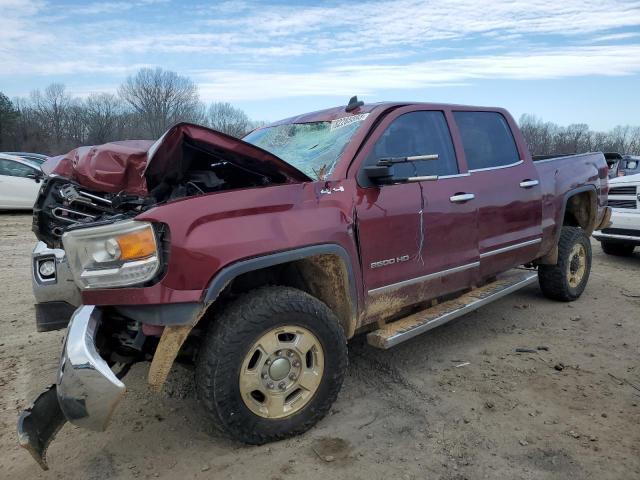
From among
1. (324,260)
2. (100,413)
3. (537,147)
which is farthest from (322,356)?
(537,147)

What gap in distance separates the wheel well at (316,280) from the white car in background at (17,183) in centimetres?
1190

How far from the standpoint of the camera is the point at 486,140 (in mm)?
4434

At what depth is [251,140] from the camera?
4.42m

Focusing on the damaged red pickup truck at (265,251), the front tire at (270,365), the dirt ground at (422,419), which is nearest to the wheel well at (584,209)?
the dirt ground at (422,419)

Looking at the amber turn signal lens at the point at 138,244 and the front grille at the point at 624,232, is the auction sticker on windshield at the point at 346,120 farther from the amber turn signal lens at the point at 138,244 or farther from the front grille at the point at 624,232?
the front grille at the point at 624,232

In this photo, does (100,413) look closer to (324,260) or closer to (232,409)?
(232,409)

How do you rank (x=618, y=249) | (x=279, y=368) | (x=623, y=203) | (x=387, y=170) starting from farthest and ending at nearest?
(x=618, y=249) → (x=623, y=203) → (x=387, y=170) → (x=279, y=368)

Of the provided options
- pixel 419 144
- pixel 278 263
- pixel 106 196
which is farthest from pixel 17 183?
pixel 278 263

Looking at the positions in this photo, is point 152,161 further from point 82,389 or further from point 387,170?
point 387,170

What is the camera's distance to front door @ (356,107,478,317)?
329cm

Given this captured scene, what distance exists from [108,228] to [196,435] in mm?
1354

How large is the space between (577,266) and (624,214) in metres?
2.54

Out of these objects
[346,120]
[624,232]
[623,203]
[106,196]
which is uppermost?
[346,120]

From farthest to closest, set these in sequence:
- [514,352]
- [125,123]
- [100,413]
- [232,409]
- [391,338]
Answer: [125,123]
[514,352]
[391,338]
[232,409]
[100,413]
